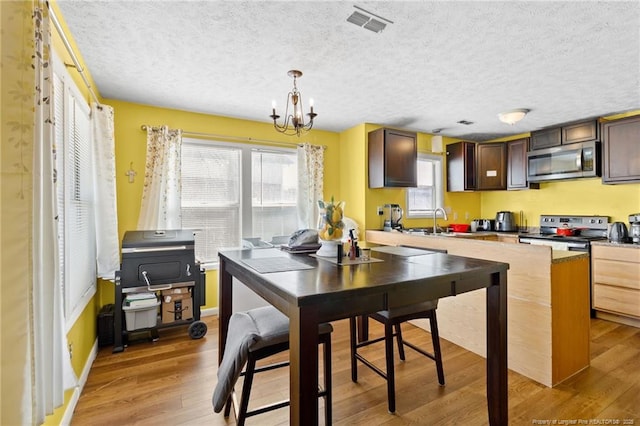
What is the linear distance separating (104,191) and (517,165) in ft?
16.7

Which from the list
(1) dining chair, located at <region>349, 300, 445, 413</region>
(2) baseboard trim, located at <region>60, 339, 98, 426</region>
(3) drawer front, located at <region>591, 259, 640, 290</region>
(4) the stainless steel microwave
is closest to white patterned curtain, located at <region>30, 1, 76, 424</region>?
(2) baseboard trim, located at <region>60, 339, 98, 426</region>

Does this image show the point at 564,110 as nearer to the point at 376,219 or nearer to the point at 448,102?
the point at 448,102

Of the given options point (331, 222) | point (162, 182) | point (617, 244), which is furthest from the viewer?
point (162, 182)

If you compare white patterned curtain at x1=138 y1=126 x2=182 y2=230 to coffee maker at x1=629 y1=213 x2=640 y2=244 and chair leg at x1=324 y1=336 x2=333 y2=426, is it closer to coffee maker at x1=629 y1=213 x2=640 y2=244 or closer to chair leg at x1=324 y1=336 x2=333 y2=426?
chair leg at x1=324 y1=336 x2=333 y2=426

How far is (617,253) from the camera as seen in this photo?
10.6 feet

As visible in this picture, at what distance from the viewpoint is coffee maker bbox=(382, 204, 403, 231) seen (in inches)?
166

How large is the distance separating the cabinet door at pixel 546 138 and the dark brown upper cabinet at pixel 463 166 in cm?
76

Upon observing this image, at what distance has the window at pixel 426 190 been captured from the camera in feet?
15.3

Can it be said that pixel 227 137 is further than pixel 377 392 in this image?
Yes

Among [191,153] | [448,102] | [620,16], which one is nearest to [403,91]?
[448,102]

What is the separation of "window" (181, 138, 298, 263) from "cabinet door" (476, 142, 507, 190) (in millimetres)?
2818

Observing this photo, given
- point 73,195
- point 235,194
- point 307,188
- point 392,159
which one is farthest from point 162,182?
point 392,159

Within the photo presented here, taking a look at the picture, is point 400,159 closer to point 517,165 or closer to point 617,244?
point 517,165

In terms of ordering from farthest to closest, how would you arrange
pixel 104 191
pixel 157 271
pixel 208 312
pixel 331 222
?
pixel 208 312
pixel 157 271
pixel 104 191
pixel 331 222
